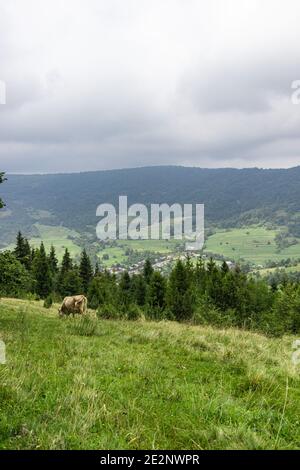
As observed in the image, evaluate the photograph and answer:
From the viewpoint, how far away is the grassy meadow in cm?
538

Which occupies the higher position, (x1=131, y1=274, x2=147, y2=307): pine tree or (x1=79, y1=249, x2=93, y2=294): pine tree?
(x1=79, y1=249, x2=93, y2=294): pine tree

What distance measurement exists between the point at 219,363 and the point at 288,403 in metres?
3.45

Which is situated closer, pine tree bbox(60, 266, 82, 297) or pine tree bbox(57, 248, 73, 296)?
pine tree bbox(60, 266, 82, 297)

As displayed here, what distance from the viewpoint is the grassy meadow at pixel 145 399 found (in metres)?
5.38

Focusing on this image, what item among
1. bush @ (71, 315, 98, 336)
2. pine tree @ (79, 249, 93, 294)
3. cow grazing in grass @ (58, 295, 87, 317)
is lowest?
pine tree @ (79, 249, 93, 294)

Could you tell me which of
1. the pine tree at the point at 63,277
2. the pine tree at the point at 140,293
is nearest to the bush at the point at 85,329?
the pine tree at the point at 140,293

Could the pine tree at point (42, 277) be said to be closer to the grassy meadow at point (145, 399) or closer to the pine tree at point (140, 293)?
the pine tree at point (140, 293)

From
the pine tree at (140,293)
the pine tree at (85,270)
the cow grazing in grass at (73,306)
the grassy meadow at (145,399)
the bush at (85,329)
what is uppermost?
the grassy meadow at (145,399)

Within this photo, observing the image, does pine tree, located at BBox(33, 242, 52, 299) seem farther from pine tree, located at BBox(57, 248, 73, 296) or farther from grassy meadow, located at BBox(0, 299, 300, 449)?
grassy meadow, located at BBox(0, 299, 300, 449)

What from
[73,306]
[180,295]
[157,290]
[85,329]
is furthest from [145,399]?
[157,290]

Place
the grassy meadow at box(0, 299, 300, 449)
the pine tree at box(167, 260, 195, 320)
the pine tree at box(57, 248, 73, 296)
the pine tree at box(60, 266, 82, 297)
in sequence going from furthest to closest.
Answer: the pine tree at box(57, 248, 73, 296) < the pine tree at box(60, 266, 82, 297) < the pine tree at box(167, 260, 195, 320) < the grassy meadow at box(0, 299, 300, 449)

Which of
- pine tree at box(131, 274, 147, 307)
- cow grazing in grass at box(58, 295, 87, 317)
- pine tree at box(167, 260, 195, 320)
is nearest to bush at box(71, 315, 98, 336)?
cow grazing in grass at box(58, 295, 87, 317)
